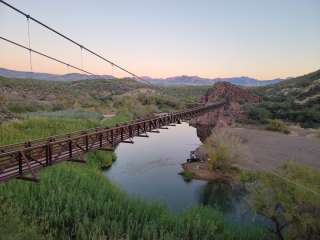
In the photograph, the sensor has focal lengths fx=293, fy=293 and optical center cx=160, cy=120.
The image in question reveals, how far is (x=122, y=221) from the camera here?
13586 millimetres

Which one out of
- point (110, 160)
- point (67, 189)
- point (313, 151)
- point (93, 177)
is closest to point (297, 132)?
point (313, 151)

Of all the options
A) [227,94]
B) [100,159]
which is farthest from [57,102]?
[227,94]

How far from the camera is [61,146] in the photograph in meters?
12.7

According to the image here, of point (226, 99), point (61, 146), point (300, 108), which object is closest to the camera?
point (61, 146)

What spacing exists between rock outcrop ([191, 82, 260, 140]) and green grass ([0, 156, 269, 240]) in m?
35.5

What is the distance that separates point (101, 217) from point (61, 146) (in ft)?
12.3

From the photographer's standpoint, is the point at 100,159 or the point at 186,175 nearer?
the point at 186,175

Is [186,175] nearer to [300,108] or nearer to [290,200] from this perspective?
[290,200]

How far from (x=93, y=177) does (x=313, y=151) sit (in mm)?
27717

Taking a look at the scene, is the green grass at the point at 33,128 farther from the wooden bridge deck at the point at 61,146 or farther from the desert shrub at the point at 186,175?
the desert shrub at the point at 186,175

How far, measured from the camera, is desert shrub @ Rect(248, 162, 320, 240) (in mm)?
13352

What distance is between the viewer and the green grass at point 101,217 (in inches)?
506

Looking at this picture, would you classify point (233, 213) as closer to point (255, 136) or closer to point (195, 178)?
point (195, 178)

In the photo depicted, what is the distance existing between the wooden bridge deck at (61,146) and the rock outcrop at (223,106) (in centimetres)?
3024
